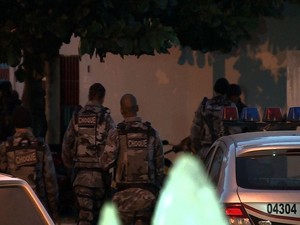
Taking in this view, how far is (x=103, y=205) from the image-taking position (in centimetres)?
1146

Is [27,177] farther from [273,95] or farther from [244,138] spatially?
[273,95]

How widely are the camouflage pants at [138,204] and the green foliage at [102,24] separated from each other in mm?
1942

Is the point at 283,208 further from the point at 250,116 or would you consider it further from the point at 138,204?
the point at 250,116

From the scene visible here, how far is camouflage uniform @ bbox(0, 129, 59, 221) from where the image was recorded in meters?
9.90

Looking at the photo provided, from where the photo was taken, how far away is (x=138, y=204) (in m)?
10.2

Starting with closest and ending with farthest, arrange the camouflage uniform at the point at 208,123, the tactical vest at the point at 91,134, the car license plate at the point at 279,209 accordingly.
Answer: the car license plate at the point at 279,209 < the tactical vest at the point at 91,134 < the camouflage uniform at the point at 208,123

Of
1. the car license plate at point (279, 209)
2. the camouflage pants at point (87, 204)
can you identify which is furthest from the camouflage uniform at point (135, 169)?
the car license plate at point (279, 209)

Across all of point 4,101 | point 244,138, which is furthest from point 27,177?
point 4,101

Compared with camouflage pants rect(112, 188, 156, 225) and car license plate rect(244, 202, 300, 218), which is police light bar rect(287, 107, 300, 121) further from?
car license plate rect(244, 202, 300, 218)

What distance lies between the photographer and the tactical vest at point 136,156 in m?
10.2

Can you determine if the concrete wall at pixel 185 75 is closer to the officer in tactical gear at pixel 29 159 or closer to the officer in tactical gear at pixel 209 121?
the officer in tactical gear at pixel 209 121

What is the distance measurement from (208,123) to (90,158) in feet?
7.19

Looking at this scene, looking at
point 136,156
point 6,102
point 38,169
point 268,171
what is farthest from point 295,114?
point 6,102

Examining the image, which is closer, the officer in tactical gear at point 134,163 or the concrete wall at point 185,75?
the officer in tactical gear at point 134,163
